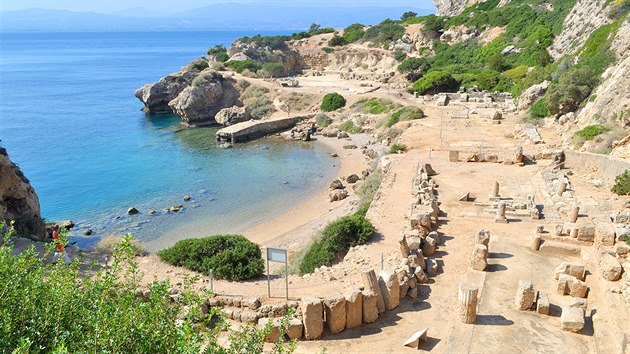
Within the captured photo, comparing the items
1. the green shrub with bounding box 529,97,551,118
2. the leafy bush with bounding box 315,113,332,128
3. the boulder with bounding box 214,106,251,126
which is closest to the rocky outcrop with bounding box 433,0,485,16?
the leafy bush with bounding box 315,113,332,128

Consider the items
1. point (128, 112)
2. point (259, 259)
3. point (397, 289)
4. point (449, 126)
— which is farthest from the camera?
point (128, 112)

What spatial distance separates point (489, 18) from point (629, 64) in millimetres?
43861

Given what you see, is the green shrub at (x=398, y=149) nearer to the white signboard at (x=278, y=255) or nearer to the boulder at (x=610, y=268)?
the boulder at (x=610, y=268)

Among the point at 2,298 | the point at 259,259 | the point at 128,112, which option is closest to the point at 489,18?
the point at 128,112

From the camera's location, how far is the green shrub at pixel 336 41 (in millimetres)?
77756

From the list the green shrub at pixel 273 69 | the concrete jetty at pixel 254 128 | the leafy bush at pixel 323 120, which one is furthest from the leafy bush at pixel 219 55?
the leafy bush at pixel 323 120

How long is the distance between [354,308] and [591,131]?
20239 mm

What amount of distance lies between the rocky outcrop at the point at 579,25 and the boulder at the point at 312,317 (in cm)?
3881

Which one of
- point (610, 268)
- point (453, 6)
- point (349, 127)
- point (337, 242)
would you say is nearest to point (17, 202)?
point (337, 242)

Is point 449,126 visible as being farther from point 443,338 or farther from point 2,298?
point 2,298

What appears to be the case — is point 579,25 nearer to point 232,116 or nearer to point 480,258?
point 232,116

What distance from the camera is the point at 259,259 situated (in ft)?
52.0

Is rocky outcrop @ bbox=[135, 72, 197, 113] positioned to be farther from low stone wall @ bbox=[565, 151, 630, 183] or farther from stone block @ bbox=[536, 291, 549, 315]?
stone block @ bbox=[536, 291, 549, 315]

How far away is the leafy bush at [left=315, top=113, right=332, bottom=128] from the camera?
47156 mm
